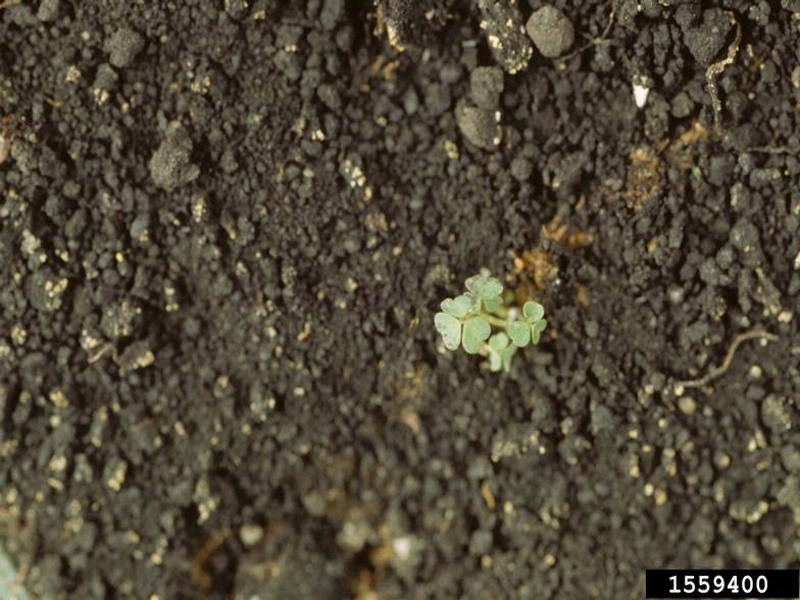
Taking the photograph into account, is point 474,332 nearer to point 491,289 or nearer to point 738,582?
point 491,289

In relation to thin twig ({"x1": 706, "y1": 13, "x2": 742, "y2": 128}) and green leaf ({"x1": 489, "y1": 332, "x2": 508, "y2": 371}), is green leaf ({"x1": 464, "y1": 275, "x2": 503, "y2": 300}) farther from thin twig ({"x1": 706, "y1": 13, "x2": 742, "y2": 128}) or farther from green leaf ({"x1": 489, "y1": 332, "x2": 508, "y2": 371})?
thin twig ({"x1": 706, "y1": 13, "x2": 742, "y2": 128})

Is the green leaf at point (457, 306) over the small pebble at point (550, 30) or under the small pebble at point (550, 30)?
under

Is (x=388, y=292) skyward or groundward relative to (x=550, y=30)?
groundward

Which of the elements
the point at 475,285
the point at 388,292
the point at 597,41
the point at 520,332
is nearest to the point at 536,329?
the point at 520,332

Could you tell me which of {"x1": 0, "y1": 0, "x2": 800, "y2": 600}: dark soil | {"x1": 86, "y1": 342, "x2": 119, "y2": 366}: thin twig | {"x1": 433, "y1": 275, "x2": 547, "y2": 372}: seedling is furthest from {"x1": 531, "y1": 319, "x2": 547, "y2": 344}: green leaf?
{"x1": 86, "y1": 342, "x2": 119, "y2": 366}: thin twig

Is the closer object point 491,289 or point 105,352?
point 491,289

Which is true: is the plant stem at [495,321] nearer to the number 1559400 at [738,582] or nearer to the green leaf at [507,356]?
the green leaf at [507,356]

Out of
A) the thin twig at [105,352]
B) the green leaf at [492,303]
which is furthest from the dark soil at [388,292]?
the green leaf at [492,303]
